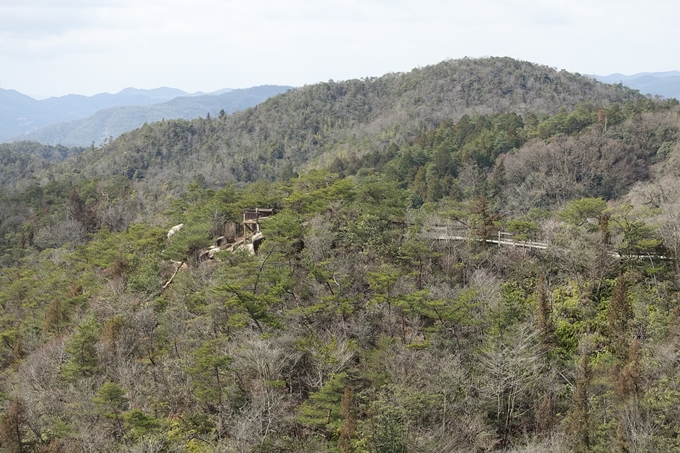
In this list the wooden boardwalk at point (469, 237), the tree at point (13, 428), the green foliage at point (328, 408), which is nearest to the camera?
the green foliage at point (328, 408)

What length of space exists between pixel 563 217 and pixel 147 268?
54.6 feet

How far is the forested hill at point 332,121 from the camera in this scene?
74188mm

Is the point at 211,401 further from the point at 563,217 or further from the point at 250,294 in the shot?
the point at 563,217

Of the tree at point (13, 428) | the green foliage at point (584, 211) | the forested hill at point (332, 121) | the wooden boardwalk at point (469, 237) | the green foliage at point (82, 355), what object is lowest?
the tree at point (13, 428)

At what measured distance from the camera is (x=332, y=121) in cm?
8694

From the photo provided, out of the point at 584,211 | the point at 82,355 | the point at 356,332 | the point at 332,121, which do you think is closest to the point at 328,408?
the point at 356,332

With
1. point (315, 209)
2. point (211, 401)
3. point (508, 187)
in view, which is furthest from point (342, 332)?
point (508, 187)

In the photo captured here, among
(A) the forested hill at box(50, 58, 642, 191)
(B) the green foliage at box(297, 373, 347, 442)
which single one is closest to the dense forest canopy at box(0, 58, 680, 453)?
(B) the green foliage at box(297, 373, 347, 442)

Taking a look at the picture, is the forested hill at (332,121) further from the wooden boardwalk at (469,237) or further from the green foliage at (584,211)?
the green foliage at (584,211)

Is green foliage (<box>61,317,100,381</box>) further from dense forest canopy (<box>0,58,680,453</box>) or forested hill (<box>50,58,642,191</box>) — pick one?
forested hill (<box>50,58,642,191</box>)

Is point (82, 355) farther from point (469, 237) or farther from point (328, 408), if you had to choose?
point (469, 237)

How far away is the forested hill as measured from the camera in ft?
243

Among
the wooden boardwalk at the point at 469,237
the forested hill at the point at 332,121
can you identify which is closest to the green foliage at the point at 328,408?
the wooden boardwalk at the point at 469,237

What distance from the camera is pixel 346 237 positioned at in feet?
65.1
